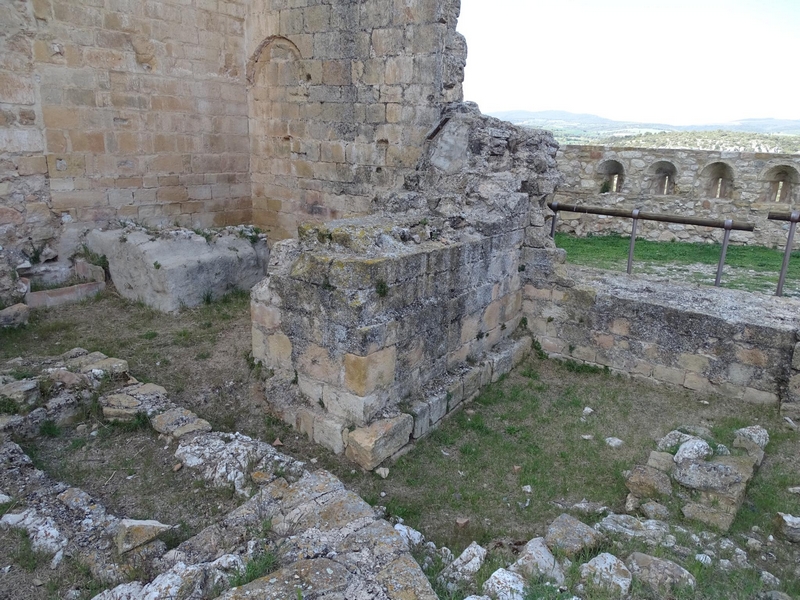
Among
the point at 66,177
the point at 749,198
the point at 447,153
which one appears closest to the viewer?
the point at 447,153

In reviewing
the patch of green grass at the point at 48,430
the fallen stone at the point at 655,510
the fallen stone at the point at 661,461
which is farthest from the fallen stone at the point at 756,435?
the patch of green grass at the point at 48,430

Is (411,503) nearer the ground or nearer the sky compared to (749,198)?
nearer the ground

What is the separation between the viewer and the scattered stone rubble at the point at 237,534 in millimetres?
2766

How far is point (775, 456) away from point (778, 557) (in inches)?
53.9

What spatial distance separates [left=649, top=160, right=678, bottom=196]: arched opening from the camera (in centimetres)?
1254

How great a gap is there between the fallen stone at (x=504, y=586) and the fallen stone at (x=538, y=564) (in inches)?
3.2

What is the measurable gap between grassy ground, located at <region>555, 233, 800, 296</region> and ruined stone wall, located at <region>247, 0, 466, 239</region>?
387 cm

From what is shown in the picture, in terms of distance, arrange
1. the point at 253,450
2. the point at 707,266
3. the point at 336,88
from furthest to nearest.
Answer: the point at 707,266, the point at 336,88, the point at 253,450

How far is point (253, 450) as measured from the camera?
13.4 feet

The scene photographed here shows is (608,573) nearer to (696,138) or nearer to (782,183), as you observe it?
(782,183)

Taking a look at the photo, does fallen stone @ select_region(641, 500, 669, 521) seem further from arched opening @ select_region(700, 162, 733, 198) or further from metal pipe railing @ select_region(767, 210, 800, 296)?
arched opening @ select_region(700, 162, 733, 198)

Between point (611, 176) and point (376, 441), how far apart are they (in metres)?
11.1

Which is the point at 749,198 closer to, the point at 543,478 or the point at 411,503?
the point at 543,478

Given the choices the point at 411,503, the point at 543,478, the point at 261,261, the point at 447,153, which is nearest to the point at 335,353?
the point at 411,503
